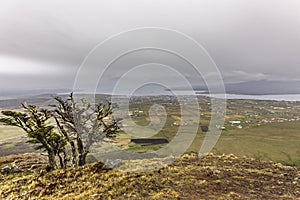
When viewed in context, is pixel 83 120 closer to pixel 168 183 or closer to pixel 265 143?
pixel 168 183

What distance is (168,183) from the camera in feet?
48.0

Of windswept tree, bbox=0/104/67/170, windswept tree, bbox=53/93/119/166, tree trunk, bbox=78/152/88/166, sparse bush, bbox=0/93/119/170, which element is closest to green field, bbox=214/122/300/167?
tree trunk, bbox=78/152/88/166

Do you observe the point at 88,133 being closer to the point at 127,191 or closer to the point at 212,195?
the point at 127,191

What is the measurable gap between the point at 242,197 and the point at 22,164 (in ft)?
67.3

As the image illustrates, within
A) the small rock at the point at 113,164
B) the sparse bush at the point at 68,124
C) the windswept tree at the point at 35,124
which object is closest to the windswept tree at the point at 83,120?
the sparse bush at the point at 68,124

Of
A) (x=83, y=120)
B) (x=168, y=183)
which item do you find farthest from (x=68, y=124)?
(x=168, y=183)

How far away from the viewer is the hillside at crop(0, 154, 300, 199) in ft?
43.0

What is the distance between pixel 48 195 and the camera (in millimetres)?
14156

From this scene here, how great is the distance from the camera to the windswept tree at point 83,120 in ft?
55.5

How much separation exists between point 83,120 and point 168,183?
792 centimetres

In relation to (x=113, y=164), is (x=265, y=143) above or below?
below

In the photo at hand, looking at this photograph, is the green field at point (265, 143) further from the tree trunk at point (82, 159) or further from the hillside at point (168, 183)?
the tree trunk at point (82, 159)

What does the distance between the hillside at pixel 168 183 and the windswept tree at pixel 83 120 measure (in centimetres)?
233

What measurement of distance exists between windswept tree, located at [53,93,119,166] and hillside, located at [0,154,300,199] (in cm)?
233
